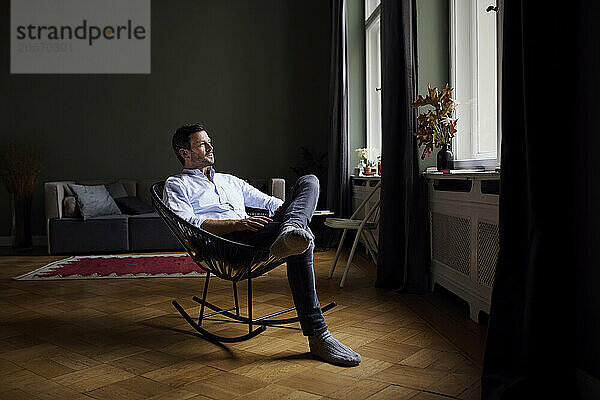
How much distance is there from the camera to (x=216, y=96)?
7203 millimetres

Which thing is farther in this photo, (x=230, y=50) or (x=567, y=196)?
(x=230, y=50)

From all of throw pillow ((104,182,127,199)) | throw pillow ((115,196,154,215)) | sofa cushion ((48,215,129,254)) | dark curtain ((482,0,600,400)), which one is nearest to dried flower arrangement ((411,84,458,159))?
dark curtain ((482,0,600,400))

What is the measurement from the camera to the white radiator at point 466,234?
2.80 metres

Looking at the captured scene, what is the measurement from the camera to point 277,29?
7.21m

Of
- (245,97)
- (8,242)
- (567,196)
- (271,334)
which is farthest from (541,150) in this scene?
(8,242)

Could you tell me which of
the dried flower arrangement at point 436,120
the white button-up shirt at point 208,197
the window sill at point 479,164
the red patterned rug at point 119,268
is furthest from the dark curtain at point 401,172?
the red patterned rug at point 119,268

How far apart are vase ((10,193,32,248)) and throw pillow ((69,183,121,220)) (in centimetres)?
85

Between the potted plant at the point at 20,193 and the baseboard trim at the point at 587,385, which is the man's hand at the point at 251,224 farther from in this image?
the potted plant at the point at 20,193

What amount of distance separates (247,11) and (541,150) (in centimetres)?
604

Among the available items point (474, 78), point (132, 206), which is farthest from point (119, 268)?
point (474, 78)

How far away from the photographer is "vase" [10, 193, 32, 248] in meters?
6.55

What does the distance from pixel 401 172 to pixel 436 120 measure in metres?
0.42

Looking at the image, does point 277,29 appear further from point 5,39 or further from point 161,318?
point 161,318

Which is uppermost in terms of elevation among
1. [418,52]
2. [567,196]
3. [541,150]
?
[418,52]
